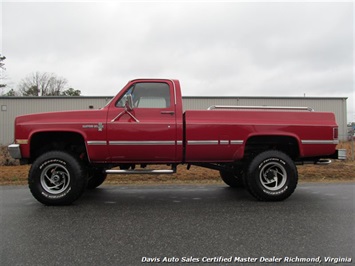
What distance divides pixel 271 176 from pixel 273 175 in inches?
1.5

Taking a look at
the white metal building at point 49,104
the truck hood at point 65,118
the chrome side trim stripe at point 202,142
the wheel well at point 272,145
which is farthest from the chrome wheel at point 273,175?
the white metal building at point 49,104

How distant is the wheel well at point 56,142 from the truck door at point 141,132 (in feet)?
2.29

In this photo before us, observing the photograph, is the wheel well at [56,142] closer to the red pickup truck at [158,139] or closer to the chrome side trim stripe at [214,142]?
the red pickup truck at [158,139]

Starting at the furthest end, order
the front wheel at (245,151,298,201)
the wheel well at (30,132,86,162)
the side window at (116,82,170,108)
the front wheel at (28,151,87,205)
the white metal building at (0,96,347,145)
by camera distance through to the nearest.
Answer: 1. the white metal building at (0,96,347,145)
2. the side window at (116,82,170,108)
3. the wheel well at (30,132,86,162)
4. the front wheel at (245,151,298,201)
5. the front wheel at (28,151,87,205)

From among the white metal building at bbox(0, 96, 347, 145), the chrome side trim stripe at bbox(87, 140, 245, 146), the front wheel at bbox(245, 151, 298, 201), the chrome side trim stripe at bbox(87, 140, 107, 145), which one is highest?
the white metal building at bbox(0, 96, 347, 145)

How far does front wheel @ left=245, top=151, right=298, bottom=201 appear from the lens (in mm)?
5277

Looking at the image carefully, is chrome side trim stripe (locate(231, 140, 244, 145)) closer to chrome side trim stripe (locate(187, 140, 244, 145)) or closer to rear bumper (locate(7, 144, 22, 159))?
chrome side trim stripe (locate(187, 140, 244, 145))

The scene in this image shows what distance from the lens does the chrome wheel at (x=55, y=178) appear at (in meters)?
5.13

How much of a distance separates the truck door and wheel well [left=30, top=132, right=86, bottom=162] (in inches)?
27.5

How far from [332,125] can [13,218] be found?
553 cm

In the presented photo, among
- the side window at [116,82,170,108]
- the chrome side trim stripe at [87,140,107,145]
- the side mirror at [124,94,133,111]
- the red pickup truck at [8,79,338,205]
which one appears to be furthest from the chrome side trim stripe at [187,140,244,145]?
the chrome side trim stripe at [87,140,107,145]

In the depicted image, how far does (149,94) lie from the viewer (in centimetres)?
564

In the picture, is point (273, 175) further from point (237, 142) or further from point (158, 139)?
point (158, 139)

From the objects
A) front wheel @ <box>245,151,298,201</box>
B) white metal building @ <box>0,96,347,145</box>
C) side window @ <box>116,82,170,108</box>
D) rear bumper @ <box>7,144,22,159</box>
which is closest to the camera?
rear bumper @ <box>7,144,22,159</box>
